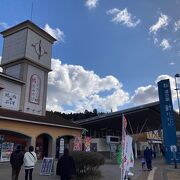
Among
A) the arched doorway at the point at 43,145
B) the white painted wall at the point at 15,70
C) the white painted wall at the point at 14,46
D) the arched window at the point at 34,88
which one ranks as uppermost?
the white painted wall at the point at 14,46

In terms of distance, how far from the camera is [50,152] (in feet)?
95.5

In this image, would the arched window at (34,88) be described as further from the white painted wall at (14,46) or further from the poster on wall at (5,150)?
the poster on wall at (5,150)

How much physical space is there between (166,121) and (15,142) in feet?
47.8

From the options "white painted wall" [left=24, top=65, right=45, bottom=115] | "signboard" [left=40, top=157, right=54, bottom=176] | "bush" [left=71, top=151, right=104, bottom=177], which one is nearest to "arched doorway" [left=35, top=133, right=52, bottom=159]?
"white painted wall" [left=24, top=65, right=45, bottom=115]

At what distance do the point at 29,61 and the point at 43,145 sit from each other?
939cm

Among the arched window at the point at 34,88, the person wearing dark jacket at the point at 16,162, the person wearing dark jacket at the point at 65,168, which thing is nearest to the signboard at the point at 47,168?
the person wearing dark jacket at the point at 16,162

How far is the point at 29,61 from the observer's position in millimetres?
30562

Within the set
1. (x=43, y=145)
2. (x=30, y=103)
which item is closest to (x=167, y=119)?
(x=43, y=145)

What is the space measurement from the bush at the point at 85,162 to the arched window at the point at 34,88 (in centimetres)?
1743

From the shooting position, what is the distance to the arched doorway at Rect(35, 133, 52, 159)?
28989 millimetres

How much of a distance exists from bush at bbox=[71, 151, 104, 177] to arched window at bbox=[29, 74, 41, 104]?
1743cm

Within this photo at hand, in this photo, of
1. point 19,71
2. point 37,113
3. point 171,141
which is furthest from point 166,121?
point 19,71

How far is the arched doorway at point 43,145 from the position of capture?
29.0 metres

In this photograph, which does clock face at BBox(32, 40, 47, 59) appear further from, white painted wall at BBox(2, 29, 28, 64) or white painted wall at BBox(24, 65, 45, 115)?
white painted wall at BBox(24, 65, 45, 115)
